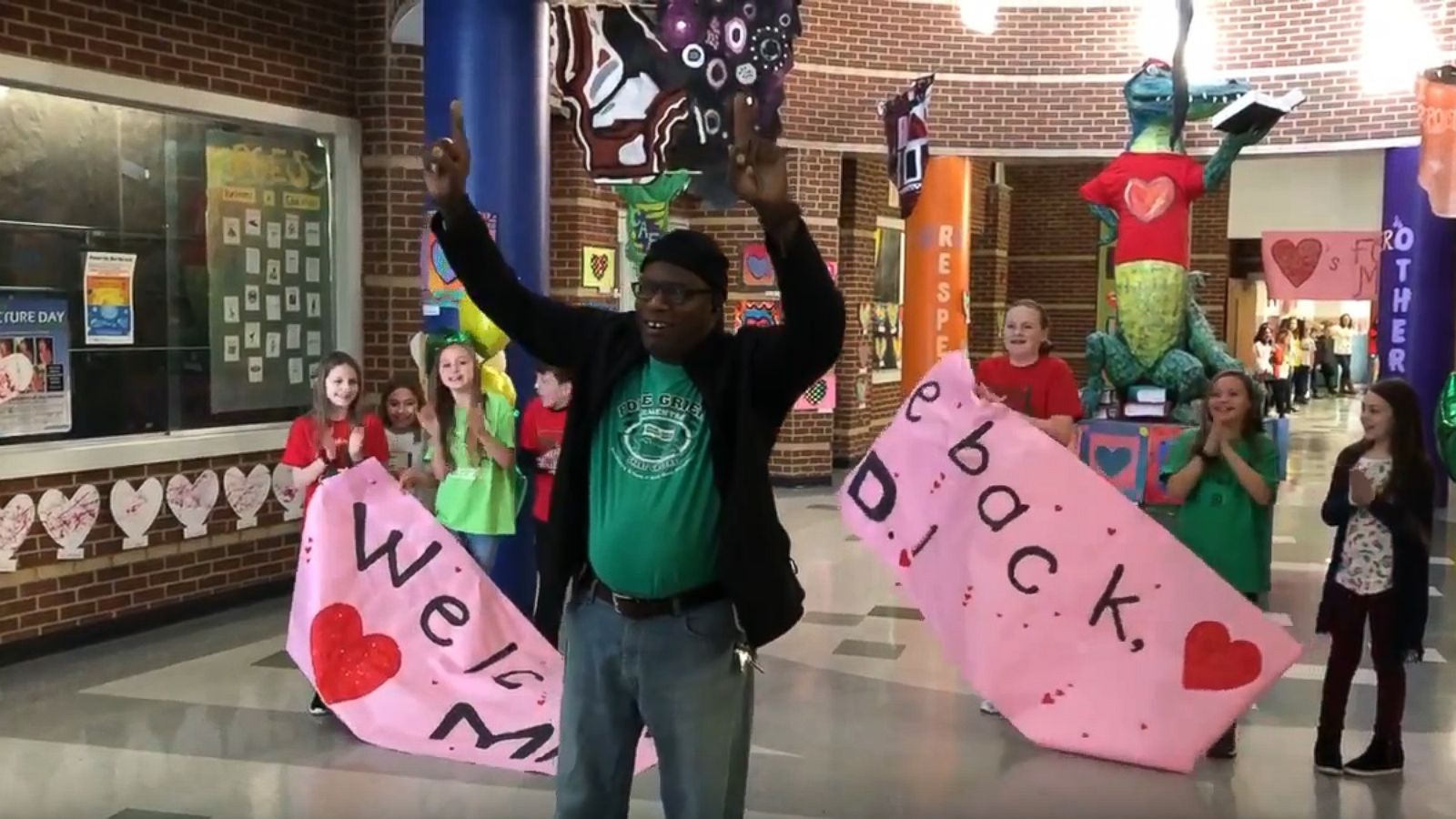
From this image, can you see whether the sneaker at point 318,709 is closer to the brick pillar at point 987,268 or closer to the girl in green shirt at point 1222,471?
the girl in green shirt at point 1222,471

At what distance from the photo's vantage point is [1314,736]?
16.9 feet

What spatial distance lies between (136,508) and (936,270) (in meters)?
8.77

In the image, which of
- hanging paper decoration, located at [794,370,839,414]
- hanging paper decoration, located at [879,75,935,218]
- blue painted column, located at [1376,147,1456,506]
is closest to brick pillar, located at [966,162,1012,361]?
hanging paper decoration, located at [794,370,839,414]

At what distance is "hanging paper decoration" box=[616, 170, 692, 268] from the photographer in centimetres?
911

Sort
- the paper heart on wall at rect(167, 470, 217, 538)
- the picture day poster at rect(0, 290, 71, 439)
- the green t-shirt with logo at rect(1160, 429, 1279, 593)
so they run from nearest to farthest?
the green t-shirt with logo at rect(1160, 429, 1279, 593)
the picture day poster at rect(0, 290, 71, 439)
the paper heart on wall at rect(167, 470, 217, 538)

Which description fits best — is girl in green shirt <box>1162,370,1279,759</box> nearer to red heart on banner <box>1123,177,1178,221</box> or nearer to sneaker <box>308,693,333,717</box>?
red heart on banner <box>1123,177,1178,221</box>

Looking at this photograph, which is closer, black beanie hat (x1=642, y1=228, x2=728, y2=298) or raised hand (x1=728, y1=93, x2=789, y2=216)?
raised hand (x1=728, y1=93, x2=789, y2=216)

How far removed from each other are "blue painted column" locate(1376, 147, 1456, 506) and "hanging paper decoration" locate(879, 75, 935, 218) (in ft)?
13.4

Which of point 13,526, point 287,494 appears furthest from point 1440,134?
point 13,526

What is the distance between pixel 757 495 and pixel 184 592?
17.6 ft

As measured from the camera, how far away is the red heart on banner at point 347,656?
15.8ft

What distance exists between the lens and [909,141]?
997 centimetres

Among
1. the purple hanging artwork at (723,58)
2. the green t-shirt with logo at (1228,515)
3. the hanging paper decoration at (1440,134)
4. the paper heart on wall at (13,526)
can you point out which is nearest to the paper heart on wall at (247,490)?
the paper heart on wall at (13,526)

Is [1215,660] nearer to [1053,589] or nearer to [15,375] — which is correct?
[1053,589]
